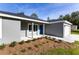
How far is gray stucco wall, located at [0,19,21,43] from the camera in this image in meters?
12.4

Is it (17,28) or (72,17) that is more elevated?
(72,17)

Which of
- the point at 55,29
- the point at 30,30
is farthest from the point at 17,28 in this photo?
the point at 55,29

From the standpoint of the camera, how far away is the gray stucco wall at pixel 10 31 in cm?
1242

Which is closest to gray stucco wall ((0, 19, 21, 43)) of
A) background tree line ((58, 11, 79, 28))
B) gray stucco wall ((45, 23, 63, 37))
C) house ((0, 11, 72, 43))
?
house ((0, 11, 72, 43))

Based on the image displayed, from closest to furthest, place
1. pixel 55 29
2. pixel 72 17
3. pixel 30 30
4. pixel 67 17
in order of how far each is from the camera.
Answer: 1. pixel 72 17
2. pixel 67 17
3. pixel 55 29
4. pixel 30 30

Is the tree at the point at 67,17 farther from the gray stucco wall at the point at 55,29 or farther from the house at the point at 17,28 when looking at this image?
the gray stucco wall at the point at 55,29

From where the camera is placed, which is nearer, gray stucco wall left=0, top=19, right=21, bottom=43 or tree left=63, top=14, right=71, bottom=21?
gray stucco wall left=0, top=19, right=21, bottom=43

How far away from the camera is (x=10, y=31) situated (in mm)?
13039

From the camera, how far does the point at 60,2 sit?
12820 mm

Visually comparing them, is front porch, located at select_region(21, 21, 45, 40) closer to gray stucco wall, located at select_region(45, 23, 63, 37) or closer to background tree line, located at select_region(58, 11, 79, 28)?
gray stucco wall, located at select_region(45, 23, 63, 37)

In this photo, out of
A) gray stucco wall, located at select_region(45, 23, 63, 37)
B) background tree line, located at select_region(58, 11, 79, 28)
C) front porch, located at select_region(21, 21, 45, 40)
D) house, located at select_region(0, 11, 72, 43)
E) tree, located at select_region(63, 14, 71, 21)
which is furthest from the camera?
gray stucco wall, located at select_region(45, 23, 63, 37)

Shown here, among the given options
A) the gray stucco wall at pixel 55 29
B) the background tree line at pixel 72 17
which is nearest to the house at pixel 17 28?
the gray stucco wall at pixel 55 29

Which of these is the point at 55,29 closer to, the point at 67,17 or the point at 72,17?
the point at 67,17
